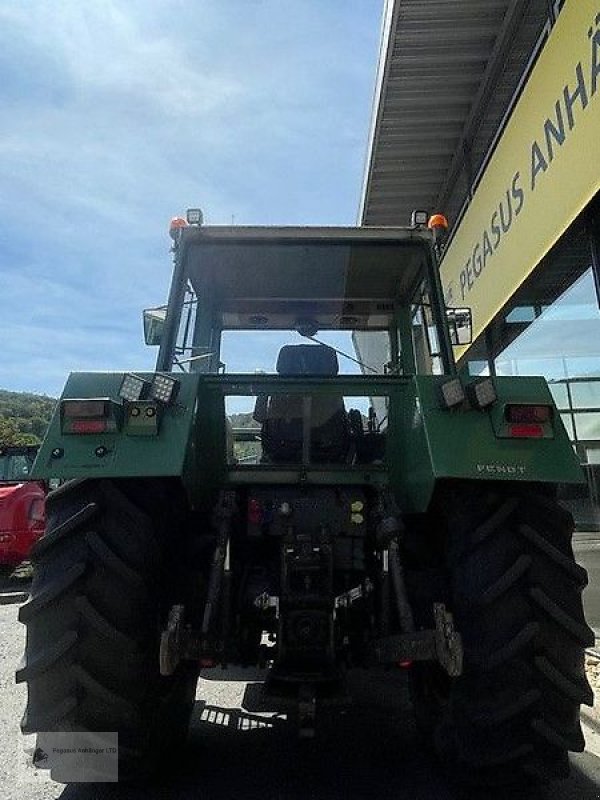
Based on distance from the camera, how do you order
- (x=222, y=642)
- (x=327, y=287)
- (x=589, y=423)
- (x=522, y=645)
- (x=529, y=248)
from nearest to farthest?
1. (x=522, y=645)
2. (x=222, y=642)
3. (x=327, y=287)
4. (x=529, y=248)
5. (x=589, y=423)

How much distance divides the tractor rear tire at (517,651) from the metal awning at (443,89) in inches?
138

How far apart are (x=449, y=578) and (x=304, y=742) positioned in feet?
4.16

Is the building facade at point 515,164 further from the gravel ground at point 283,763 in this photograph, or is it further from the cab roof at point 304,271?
the gravel ground at point 283,763

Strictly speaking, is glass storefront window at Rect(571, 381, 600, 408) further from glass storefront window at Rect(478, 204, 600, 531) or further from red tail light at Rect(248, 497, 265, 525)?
red tail light at Rect(248, 497, 265, 525)

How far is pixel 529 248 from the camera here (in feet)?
14.9

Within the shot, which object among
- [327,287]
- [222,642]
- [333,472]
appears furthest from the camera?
[327,287]

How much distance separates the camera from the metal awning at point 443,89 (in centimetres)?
561

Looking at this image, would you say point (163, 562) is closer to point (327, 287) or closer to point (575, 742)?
point (575, 742)

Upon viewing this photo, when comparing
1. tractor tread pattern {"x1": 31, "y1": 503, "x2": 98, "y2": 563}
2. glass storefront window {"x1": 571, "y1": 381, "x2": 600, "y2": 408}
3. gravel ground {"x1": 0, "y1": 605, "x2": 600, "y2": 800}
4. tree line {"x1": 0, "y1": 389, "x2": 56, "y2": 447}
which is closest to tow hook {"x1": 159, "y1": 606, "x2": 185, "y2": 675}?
tractor tread pattern {"x1": 31, "y1": 503, "x2": 98, "y2": 563}

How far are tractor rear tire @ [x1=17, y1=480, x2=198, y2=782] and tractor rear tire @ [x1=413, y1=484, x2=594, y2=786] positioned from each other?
1.14 m

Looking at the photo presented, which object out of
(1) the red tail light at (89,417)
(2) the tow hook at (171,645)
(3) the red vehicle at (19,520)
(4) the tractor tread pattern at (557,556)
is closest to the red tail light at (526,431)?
(4) the tractor tread pattern at (557,556)

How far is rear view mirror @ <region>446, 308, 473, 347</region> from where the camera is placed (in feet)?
12.6

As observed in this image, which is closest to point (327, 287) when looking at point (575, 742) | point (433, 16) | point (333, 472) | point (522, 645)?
point (333, 472)

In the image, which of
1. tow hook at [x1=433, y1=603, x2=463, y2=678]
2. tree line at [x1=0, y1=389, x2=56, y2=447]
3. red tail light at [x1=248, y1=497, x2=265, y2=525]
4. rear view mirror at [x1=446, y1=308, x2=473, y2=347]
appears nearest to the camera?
tow hook at [x1=433, y1=603, x2=463, y2=678]
